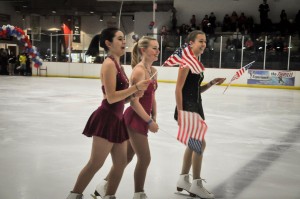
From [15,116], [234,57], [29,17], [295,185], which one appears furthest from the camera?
[29,17]

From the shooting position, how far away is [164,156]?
4254mm

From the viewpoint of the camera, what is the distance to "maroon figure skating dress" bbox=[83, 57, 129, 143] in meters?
2.33

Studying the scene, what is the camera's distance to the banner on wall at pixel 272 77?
16.4 m

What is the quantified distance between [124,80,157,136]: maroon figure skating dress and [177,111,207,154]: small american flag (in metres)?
0.26

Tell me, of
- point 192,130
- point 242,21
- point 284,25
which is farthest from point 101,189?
point 242,21

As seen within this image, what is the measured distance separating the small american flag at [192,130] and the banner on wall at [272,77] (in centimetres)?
1497

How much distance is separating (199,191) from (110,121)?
1058mm

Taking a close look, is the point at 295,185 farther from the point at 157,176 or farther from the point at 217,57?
the point at 217,57

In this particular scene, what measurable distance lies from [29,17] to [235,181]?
88.5ft

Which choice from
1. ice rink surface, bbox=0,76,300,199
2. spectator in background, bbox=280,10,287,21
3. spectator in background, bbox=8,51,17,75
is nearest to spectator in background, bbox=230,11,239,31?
spectator in background, bbox=280,10,287,21

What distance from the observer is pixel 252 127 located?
6.42 metres

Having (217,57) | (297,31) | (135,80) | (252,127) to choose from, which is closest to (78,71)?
(217,57)

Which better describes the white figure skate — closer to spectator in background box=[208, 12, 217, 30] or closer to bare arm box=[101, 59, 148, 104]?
bare arm box=[101, 59, 148, 104]

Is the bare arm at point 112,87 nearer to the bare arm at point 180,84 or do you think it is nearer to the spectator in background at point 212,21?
the bare arm at point 180,84
